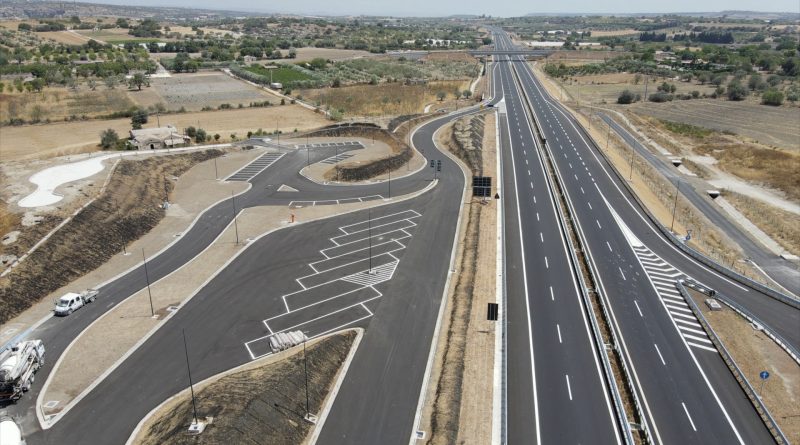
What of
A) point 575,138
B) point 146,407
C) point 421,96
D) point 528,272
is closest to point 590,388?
point 528,272

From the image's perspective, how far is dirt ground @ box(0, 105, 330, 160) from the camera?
83.3 metres

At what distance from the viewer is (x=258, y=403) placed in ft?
93.3

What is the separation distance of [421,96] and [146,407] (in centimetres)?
11709

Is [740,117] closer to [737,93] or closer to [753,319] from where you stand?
[737,93]

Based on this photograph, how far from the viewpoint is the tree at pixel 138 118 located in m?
92.4

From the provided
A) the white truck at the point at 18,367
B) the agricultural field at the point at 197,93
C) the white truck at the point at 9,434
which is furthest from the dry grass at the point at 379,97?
the white truck at the point at 9,434

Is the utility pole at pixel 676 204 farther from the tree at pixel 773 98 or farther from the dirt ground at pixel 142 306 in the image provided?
the tree at pixel 773 98

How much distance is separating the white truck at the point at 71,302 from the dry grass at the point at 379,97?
79.7 m

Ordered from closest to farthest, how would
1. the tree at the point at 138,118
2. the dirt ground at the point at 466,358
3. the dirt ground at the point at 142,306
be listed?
the dirt ground at the point at 466,358 < the dirt ground at the point at 142,306 < the tree at the point at 138,118

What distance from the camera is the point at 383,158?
256 ft

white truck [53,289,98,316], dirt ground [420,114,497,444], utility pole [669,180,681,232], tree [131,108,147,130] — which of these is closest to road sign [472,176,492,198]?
dirt ground [420,114,497,444]

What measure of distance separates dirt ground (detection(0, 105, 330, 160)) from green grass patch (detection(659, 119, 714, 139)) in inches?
2658

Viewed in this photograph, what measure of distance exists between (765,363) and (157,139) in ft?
257

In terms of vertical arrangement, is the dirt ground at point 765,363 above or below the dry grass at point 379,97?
below
